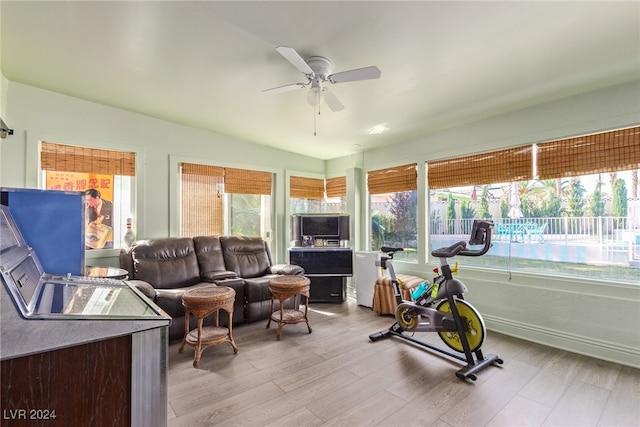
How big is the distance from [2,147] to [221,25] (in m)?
2.76

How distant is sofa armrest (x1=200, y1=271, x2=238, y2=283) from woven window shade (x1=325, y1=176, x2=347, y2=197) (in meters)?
2.73

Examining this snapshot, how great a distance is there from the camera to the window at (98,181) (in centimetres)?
327

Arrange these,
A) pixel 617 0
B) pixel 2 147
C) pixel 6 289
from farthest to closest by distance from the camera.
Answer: pixel 2 147, pixel 617 0, pixel 6 289

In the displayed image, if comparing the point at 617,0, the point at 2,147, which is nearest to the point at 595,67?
the point at 617,0

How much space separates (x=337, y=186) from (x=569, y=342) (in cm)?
409

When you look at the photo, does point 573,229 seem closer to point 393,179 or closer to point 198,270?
point 393,179

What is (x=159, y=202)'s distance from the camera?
3.98 meters

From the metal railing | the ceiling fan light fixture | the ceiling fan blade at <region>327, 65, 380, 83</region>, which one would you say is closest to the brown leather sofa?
the ceiling fan light fixture

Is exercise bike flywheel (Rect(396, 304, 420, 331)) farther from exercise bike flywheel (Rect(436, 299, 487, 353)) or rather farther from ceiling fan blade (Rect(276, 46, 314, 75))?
ceiling fan blade (Rect(276, 46, 314, 75))

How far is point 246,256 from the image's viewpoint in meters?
4.38

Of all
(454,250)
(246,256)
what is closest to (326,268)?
(246,256)

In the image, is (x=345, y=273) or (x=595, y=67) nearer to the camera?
(x=595, y=67)

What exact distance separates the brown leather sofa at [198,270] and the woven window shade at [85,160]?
0.97m

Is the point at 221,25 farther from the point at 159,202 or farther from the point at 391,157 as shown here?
the point at 391,157
